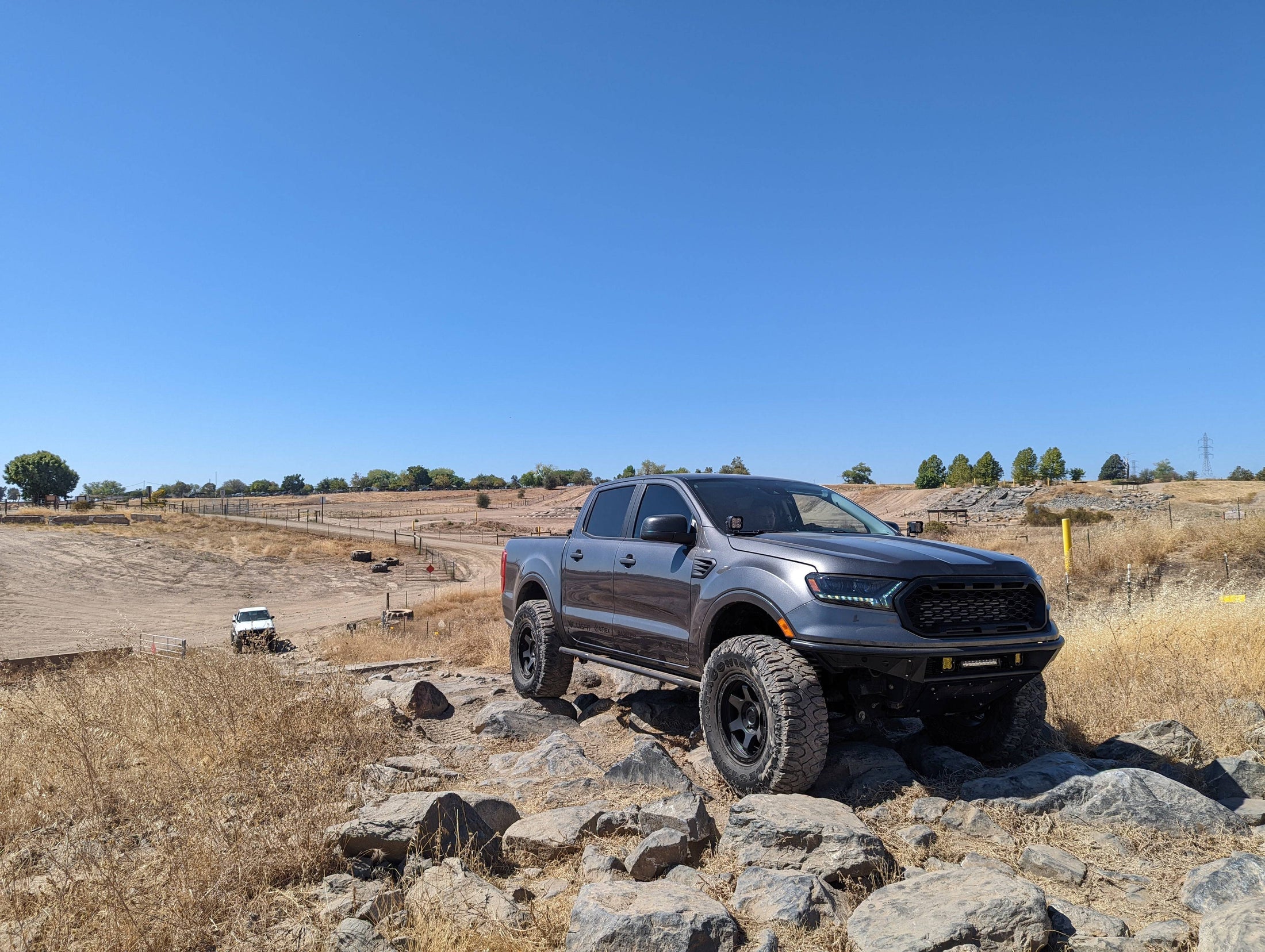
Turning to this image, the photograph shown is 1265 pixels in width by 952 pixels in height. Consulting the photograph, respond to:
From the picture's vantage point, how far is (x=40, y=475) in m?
119

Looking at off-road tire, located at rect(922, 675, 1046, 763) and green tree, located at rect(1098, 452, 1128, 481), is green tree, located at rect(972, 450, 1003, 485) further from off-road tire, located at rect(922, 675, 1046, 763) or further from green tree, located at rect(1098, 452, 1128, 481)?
off-road tire, located at rect(922, 675, 1046, 763)

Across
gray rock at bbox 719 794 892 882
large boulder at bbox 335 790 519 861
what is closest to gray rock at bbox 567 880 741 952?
gray rock at bbox 719 794 892 882

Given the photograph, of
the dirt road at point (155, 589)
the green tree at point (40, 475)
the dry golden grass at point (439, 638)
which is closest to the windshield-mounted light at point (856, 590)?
Result: the dry golden grass at point (439, 638)

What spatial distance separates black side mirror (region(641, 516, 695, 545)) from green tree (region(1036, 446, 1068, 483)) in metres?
102

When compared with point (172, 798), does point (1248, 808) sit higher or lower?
lower

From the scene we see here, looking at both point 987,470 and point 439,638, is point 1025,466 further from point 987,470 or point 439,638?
point 439,638

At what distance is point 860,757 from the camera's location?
201 inches

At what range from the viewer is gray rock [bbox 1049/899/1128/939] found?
324 cm

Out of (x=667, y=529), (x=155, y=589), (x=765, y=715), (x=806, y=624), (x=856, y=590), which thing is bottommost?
(x=155, y=589)

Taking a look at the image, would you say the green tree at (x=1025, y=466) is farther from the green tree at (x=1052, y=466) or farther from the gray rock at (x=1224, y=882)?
the gray rock at (x=1224, y=882)

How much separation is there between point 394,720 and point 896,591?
444 cm

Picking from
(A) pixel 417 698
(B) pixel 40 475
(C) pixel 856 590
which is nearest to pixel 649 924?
(C) pixel 856 590

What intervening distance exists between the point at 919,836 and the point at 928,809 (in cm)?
33

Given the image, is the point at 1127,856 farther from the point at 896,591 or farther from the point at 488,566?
the point at 488,566
